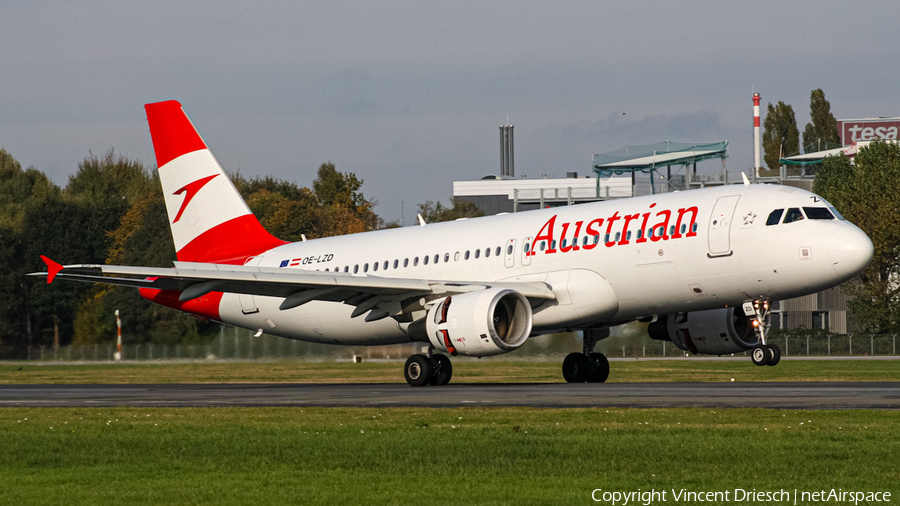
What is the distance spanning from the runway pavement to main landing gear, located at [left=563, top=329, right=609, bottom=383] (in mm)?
2971

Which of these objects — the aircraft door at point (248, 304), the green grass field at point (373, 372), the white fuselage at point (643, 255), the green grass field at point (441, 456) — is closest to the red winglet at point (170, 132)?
the aircraft door at point (248, 304)

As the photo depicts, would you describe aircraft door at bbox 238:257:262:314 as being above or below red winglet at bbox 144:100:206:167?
below

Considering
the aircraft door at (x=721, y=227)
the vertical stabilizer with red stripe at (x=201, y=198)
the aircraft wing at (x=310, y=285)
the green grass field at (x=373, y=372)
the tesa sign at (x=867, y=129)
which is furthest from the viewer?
the tesa sign at (x=867, y=129)

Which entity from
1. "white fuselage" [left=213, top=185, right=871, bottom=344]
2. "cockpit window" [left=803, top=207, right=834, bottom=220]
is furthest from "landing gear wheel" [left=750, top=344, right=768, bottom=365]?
"cockpit window" [left=803, top=207, right=834, bottom=220]

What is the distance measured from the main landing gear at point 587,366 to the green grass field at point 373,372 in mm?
1363

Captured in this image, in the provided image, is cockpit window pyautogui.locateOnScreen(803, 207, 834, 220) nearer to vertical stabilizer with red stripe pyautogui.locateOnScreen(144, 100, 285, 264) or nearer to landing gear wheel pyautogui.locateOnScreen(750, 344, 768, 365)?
landing gear wheel pyautogui.locateOnScreen(750, 344, 768, 365)

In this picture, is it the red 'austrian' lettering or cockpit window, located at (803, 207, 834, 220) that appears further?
the red 'austrian' lettering

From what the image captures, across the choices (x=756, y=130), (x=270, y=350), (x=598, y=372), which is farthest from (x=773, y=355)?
(x=756, y=130)

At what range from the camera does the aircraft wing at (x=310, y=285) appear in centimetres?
2822

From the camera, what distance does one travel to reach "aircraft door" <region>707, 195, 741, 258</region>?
26.3 metres

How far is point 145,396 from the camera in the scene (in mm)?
27203

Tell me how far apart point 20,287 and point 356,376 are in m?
33.1

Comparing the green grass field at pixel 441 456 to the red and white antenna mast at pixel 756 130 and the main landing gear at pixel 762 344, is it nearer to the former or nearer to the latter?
the main landing gear at pixel 762 344

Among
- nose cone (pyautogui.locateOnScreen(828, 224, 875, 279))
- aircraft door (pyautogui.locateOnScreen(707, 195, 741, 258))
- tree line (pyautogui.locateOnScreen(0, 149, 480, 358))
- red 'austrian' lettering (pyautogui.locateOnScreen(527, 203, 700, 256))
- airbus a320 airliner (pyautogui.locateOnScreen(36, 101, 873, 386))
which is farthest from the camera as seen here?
tree line (pyautogui.locateOnScreen(0, 149, 480, 358))
